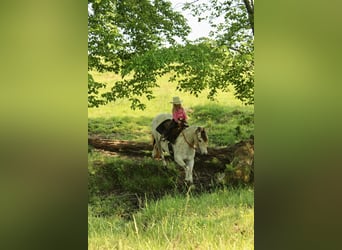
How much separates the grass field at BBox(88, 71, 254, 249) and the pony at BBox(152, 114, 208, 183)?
0.05 metres

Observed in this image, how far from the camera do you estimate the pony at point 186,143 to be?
386 centimetres

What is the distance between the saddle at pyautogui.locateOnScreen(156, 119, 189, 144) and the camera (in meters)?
3.85

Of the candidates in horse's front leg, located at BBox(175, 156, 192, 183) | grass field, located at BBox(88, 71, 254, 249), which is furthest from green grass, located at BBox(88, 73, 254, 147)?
horse's front leg, located at BBox(175, 156, 192, 183)

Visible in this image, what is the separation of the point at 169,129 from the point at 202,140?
0.95 feet

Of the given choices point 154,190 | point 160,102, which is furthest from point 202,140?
point 154,190

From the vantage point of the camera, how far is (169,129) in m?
3.85

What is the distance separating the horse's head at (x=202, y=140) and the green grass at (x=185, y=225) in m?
0.37

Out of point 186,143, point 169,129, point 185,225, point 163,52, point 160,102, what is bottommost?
point 185,225

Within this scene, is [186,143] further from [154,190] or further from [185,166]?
[154,190]

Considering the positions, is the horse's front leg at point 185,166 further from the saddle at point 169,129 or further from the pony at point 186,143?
the saddle at point 169,129

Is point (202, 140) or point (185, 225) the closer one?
point (185, 225)

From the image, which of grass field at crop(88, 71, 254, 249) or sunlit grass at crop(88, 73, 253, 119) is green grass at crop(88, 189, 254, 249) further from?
sunlit grass at crop(88, 73, 253, 119)
